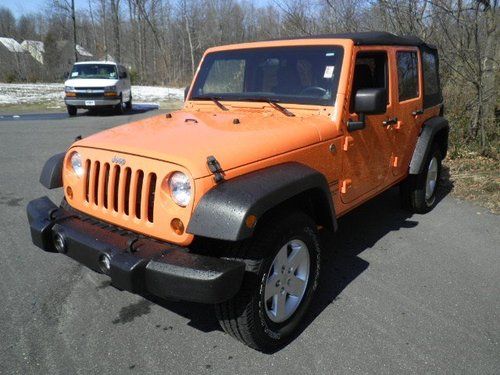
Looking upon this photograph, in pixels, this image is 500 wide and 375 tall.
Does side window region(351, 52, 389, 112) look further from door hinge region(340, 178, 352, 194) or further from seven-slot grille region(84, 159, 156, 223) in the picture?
seven-slot grille region(84, 159, 156, 223)

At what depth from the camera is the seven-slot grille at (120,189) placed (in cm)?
254

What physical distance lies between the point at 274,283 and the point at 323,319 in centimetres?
60

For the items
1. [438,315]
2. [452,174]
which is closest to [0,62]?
[452,174]

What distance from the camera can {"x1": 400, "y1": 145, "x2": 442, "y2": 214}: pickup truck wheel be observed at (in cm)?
502

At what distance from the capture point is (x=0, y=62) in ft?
116

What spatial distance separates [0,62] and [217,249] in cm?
3973

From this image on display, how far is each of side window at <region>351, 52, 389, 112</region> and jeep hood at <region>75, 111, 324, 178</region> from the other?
1.86 ft

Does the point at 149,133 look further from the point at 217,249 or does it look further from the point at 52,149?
the point at 52,149

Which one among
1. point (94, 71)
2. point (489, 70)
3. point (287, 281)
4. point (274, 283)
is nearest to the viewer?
point (274, 283)

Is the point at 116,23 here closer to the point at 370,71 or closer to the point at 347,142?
the point at 370,71

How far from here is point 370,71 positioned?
3973 mm

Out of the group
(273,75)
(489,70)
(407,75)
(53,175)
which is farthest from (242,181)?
(489,70)

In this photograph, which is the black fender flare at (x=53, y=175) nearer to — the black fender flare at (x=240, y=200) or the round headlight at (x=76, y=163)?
the round headlight at (x=76, y=163)

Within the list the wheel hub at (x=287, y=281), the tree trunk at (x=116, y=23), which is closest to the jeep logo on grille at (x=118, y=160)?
the wheel hub at (x=287, y=281)
